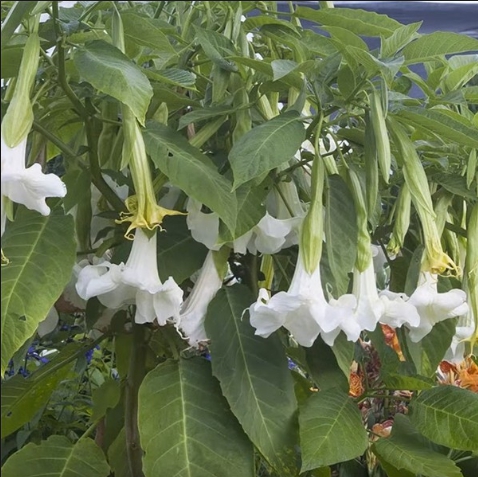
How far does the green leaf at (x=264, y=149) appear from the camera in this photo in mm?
540

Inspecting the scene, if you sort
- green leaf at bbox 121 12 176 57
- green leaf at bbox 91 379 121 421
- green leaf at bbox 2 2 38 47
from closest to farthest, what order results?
1. green leaf at bbox 2 2 38 47
2. green leaf at bbox 121 12 176 57
3. green leaf at bbox 91 379 121 421

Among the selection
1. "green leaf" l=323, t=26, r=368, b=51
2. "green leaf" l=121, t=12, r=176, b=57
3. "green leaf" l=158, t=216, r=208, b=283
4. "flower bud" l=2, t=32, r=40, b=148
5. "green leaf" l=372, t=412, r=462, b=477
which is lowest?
"green leaf" l=372, t=412, r=462, b=477

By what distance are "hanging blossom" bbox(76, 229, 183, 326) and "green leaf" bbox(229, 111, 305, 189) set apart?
10 cm

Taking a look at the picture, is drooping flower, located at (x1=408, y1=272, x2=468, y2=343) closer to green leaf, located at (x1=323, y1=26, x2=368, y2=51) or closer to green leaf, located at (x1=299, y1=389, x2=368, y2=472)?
green leaf, located at (x1=299, y1=389, x2=368, y2=472)

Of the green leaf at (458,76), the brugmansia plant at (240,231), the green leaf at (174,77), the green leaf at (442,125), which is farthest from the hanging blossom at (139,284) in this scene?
the green leaf at (458,76)

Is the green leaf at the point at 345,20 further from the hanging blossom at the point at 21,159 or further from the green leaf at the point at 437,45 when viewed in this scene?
the hanging blossom at the point at 21,159

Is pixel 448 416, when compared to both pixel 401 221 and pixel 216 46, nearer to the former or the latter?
pixel 401 221

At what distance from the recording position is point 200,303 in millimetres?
663

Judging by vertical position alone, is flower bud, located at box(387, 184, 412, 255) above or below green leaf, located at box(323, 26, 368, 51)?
below

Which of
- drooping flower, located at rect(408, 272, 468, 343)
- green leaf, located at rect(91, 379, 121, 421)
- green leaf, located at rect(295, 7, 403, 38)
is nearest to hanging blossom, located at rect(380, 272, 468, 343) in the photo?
drooping flower, located at rect(408, 272, 468, 343)

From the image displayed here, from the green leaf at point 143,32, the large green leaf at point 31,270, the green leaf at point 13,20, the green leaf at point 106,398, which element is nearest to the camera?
the green leaf at point 13,20

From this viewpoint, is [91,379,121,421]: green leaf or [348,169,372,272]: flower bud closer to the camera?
[348,169,372,272]: flower bud

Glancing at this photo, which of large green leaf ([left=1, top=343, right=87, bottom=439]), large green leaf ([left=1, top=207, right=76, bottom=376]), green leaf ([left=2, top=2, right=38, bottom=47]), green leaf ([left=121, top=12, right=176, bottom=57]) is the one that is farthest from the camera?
large green leaf ([left=1, top=343, right=87, bottom=439])

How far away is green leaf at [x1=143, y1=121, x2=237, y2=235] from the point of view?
1.78ft
